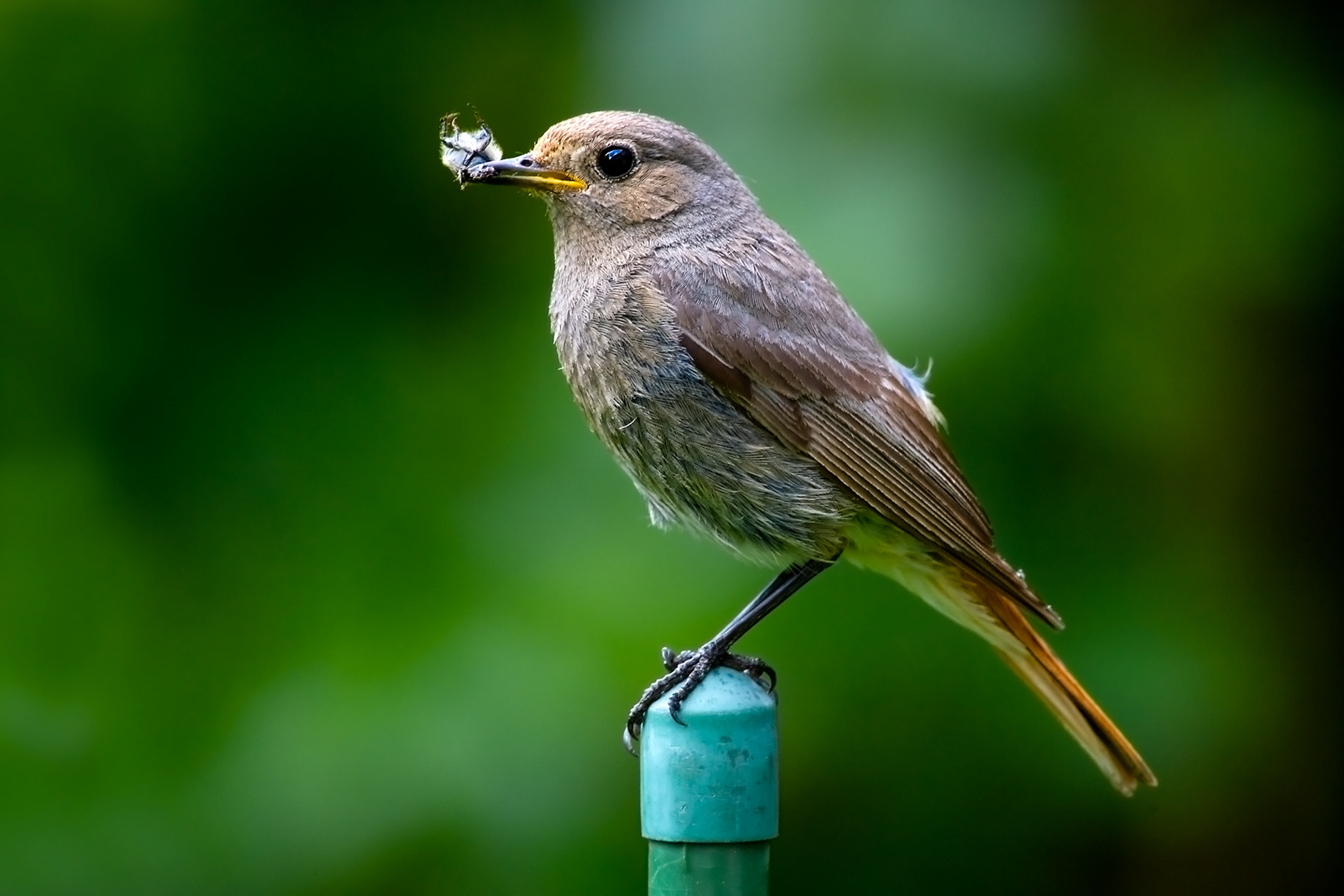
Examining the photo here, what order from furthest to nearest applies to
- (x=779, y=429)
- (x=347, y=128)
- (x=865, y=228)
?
(x=347, y=128), (x=865, y=228), (x=779, y=429)

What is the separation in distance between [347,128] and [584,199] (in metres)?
0.92

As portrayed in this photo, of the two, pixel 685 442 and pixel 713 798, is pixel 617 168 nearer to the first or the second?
pixel 685 442

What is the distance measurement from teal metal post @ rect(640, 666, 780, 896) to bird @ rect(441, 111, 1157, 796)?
84 cm

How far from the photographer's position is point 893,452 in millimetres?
4359

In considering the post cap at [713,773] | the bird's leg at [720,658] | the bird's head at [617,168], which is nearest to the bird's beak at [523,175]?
the bird's head at [617,168]

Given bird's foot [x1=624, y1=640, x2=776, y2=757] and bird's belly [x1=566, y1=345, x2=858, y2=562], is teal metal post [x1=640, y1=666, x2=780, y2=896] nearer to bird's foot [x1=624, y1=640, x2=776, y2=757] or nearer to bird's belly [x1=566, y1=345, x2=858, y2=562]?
bird's foot [x1=624, y1=640, x2=776, y2=757]

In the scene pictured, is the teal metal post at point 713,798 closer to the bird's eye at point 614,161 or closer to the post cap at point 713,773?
the post cap at point 713,773

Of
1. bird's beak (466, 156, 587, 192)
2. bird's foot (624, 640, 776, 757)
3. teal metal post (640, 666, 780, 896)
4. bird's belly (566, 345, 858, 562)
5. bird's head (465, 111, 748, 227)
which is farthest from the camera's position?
bird's head (465, 111, 748, 227)

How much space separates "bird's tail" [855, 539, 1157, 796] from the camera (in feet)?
14.3

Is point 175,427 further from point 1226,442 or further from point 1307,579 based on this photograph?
point 1307,579

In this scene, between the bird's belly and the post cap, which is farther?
the bird's belly

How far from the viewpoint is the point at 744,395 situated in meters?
4.21

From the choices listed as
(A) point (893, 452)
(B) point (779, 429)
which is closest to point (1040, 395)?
(A) point (893, 452)

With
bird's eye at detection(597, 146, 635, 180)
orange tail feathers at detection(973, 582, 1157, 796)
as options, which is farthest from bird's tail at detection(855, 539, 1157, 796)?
bird's eye at detection(597, 146, 635, 180)
